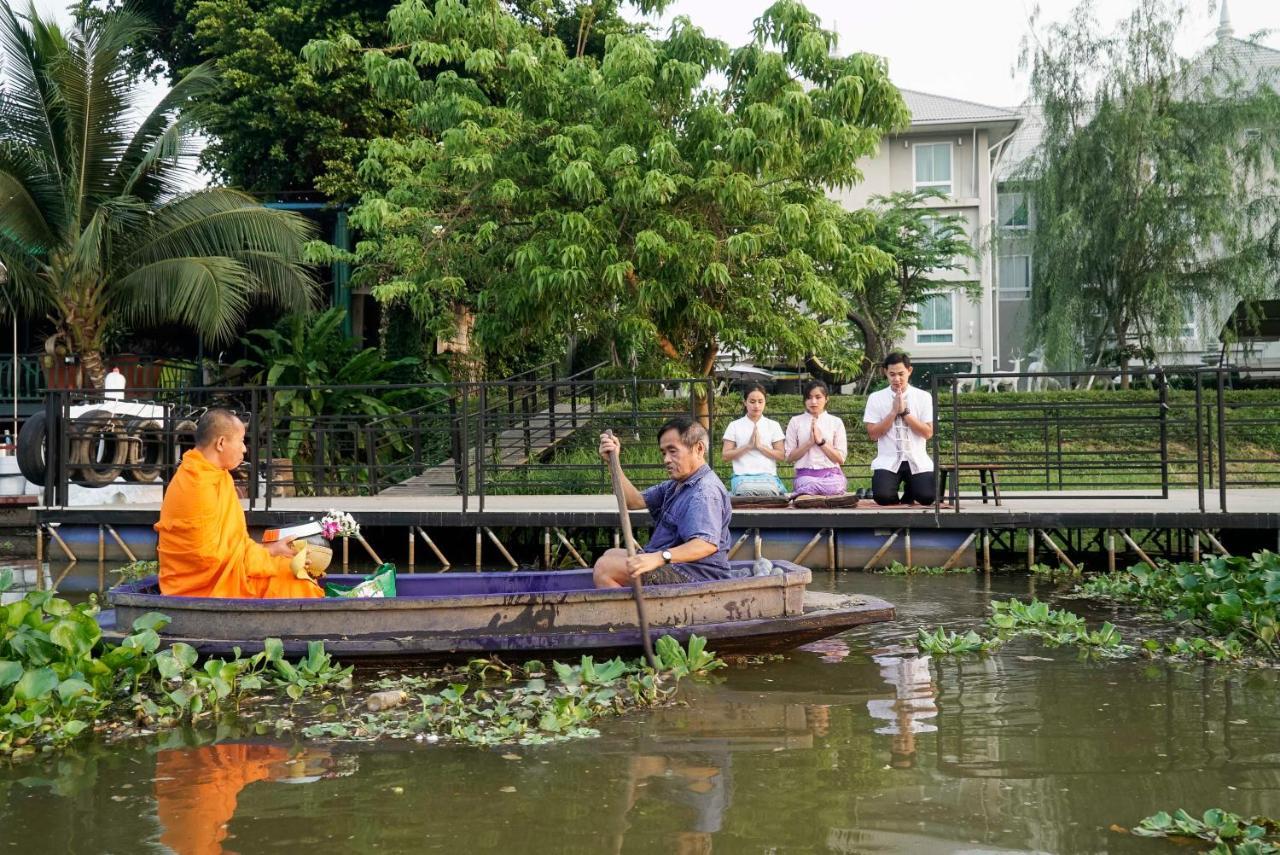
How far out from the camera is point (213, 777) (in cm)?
570

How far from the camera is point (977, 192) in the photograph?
1231 inches

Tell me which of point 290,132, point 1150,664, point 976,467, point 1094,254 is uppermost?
point 290,132

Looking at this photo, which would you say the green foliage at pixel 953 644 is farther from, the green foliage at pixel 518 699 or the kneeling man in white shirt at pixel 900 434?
the kneeling man in white shirt at pixel 900 434

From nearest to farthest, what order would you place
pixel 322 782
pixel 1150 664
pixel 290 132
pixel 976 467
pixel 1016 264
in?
1. pixel 322 782
2. pixel 1150 664
3. pixel 976 467
4. pixel 290 132
5. pixel 1016 264

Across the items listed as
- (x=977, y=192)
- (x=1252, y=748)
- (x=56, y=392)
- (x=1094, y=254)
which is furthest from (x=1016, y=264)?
(x=1252, y=748)

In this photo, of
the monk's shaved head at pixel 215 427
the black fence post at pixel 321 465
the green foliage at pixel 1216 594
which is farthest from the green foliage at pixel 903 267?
the monk's shaved head at pixel 215 427

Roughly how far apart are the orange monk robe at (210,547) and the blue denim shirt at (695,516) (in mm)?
2205

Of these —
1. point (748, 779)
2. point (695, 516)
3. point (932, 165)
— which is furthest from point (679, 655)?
point (932, 165)

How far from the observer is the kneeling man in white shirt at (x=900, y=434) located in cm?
1212

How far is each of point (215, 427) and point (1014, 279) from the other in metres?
29.8

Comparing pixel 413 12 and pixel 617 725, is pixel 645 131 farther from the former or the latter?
pixel 617 725

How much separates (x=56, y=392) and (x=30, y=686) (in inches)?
366

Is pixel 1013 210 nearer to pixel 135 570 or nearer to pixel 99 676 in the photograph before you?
pixel 135 570

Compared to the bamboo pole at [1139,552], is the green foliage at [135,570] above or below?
below
